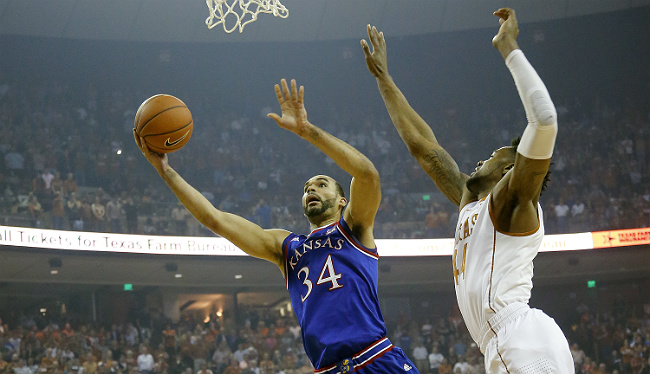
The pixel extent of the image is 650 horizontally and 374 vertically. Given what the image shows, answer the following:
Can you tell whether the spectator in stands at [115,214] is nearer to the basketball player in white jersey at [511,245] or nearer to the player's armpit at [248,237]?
the player's armpit at [248,237]

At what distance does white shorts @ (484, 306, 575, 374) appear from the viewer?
2.53m

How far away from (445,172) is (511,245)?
0.85 meters

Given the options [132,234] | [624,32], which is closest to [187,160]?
[132,234]

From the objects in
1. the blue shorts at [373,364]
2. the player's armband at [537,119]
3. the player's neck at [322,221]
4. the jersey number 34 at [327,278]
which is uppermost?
the player's neck at [322,221]

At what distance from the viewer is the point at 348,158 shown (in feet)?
11.4

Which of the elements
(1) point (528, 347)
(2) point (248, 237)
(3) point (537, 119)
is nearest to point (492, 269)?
(1) point (528, 347)

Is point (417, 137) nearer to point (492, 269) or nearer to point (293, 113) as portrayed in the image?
point (293, 113)

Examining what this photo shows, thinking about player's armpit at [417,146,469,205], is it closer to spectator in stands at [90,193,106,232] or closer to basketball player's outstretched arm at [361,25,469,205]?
basketball player's outstretched arm at [361,25,469,205]

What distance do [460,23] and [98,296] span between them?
13.3 meters

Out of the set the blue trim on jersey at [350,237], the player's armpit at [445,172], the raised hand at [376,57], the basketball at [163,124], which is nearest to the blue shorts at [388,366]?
the blue trim on jersey at [350,237]

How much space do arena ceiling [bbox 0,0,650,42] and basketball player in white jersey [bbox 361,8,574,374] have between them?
17.3m

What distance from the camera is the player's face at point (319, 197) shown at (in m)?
3.92

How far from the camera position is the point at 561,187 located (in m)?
17.0

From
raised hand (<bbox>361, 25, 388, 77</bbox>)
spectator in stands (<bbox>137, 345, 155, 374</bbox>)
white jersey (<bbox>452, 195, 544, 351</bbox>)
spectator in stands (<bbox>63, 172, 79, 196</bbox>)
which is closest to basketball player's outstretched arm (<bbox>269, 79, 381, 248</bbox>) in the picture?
raised hand (<bbox>361, 25, 388, 77</bbox>)
